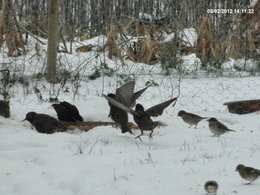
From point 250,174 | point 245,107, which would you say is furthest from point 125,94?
point 245,107

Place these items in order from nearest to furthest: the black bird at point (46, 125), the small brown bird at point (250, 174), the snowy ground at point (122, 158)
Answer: the small brown bird at point (250, 174)
the snowy ground at point (122, 158)
the black bird at point (46, 125)

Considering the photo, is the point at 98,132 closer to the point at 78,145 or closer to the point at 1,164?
the point at 78,145

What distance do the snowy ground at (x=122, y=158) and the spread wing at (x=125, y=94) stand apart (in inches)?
13.3

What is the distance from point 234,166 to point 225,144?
0.77 metres

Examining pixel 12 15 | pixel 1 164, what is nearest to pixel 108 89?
pixel 12 15

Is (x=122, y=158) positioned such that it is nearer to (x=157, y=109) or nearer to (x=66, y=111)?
(x=157, y=109)

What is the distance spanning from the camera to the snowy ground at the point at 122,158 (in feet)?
9.69

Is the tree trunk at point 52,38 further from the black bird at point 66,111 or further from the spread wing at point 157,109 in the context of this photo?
the spread wing at point 157,109

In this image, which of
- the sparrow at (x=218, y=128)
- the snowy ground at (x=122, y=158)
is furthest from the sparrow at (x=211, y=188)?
the sparrow at (x=218, y=128)

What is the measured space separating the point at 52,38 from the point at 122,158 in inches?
150

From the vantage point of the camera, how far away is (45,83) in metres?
7.43

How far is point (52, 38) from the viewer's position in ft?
23.4

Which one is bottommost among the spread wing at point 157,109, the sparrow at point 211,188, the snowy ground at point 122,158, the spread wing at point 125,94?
the snowy ground at point 122,158

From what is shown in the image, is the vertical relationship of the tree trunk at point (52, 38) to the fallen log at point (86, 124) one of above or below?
above
